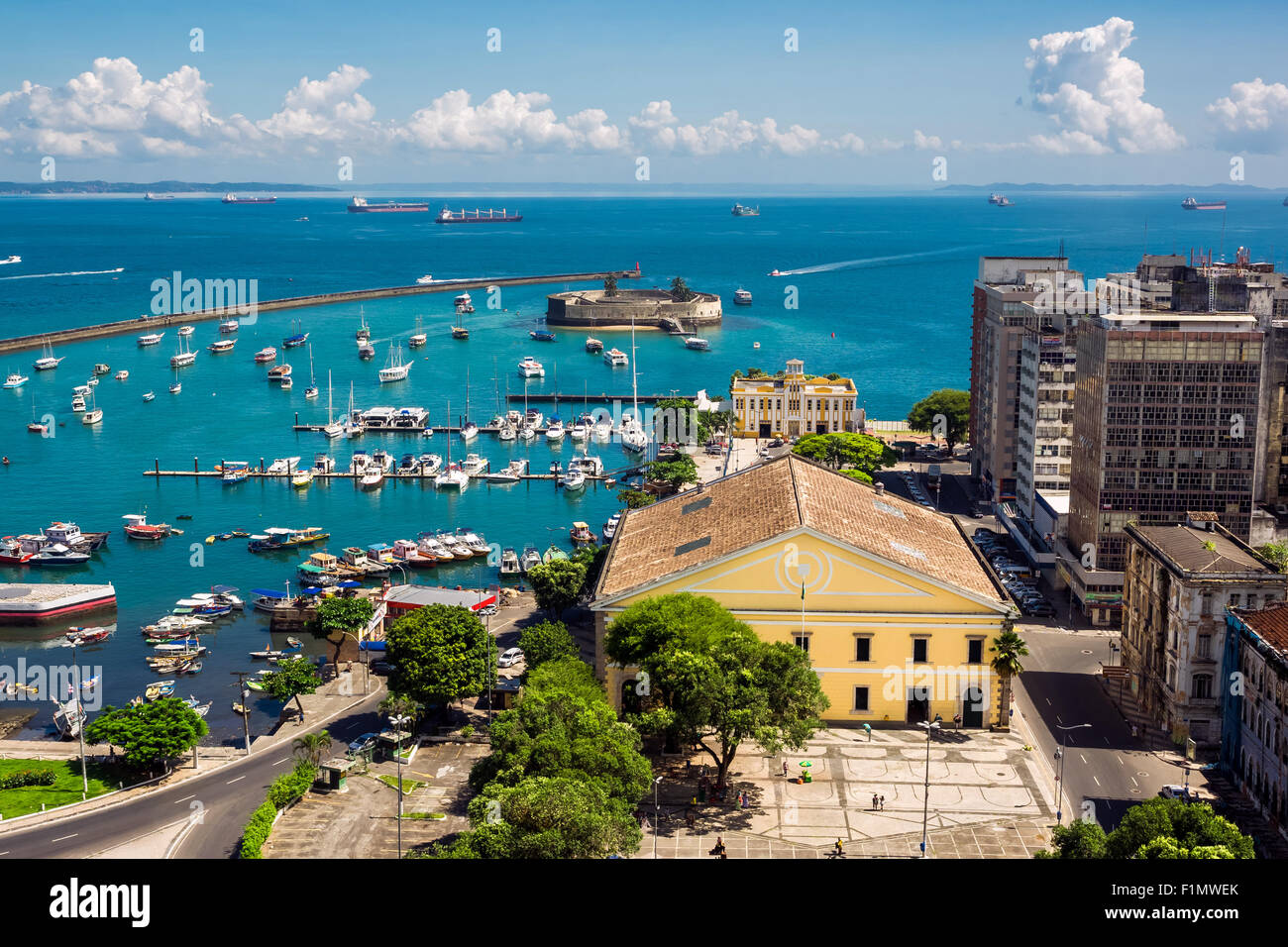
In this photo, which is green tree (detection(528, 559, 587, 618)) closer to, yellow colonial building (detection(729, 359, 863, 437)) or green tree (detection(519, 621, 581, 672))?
green tree (detection(519, 621, 581, 672))

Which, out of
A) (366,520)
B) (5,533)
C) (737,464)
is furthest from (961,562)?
(5,533)

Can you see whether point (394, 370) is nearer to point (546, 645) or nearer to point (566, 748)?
point (546, 645)

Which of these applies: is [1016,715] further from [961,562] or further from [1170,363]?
[1170,363]

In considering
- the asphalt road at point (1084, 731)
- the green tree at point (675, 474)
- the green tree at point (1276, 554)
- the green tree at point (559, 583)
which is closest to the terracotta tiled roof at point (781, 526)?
the green tree at point (559, 583)

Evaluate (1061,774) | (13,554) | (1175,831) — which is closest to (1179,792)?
(1061,774)

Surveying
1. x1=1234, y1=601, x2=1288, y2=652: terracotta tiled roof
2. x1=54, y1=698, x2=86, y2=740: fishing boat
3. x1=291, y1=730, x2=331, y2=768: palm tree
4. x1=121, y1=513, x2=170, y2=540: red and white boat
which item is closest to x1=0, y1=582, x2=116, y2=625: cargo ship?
x1=121, y1=513, x2=170, y2=540: red and white boat

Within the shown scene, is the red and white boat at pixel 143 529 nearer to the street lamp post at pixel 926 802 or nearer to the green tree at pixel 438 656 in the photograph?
the green tree at pixel 438 656
